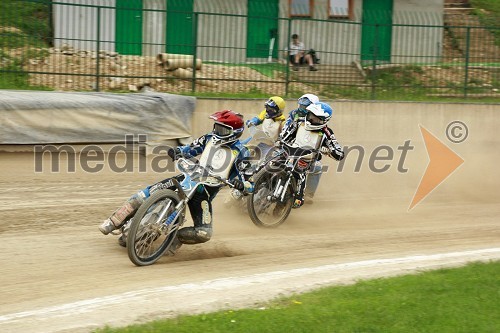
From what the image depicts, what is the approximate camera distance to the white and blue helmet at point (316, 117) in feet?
40.9

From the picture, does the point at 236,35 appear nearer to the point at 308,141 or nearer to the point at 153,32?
the point at 153,32

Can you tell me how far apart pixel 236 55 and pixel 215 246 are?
770 centimetres

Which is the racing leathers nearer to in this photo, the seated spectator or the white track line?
the white track line

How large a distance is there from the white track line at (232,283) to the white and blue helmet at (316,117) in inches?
115

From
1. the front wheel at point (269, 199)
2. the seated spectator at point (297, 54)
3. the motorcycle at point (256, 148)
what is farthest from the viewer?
the seated spectator at point (297, 54)

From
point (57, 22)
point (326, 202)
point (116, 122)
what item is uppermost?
point (57, 22)

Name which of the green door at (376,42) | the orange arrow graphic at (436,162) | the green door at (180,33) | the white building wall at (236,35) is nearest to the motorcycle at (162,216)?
the white building wall at (236,35)

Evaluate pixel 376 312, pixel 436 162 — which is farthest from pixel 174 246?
pixel 436 162

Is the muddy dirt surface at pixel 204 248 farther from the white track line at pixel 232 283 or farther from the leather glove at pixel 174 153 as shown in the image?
the leather glove at pixel 174 153

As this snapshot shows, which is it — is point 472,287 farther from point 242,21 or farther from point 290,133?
point 242,21

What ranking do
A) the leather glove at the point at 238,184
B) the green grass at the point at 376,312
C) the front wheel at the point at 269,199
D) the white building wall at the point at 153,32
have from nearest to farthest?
the green grass at the point at 376,312 < the leather glove at the point at 238,184 < the front wheel at the point at 269,199 < the white building wall at the point at 153,32

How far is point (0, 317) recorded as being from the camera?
707 centimetres

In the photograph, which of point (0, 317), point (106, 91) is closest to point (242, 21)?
point (106, 91)

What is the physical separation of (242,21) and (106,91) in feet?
12.0
